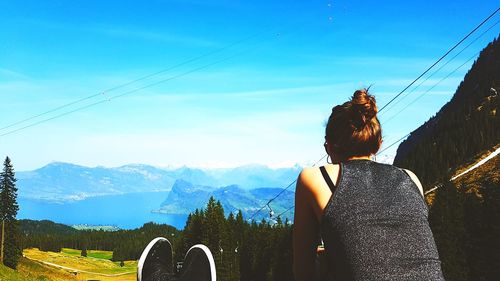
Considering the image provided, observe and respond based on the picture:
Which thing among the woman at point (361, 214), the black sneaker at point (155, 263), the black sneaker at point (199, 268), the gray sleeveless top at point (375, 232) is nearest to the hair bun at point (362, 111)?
the woman at point (361, 214)

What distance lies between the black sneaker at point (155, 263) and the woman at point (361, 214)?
1.56 m

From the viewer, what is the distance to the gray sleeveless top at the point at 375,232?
2.74 m

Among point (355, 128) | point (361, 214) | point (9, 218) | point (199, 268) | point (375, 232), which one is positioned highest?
point (9, 218)

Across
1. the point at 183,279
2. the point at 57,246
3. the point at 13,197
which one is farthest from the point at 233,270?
the point at 57,246

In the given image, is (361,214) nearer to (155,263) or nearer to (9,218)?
(155,263)

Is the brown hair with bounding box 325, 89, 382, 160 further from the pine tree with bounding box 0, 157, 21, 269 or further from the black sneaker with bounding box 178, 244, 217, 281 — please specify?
the pine tree with bounding box 0, 157, 21, 269

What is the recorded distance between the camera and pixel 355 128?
10.2ft

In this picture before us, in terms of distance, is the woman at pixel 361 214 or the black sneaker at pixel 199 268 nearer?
the woman at pixel 361 214

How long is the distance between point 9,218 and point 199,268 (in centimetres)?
8884

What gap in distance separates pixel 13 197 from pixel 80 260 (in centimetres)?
8865

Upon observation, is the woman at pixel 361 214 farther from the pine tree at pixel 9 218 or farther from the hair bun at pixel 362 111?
the pine tree at pixel 9 218

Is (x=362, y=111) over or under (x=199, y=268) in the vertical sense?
over

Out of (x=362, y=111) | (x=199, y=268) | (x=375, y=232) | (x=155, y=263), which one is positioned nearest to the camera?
(x=375, y=232)

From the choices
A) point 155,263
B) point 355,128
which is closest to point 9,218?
point 155,263
